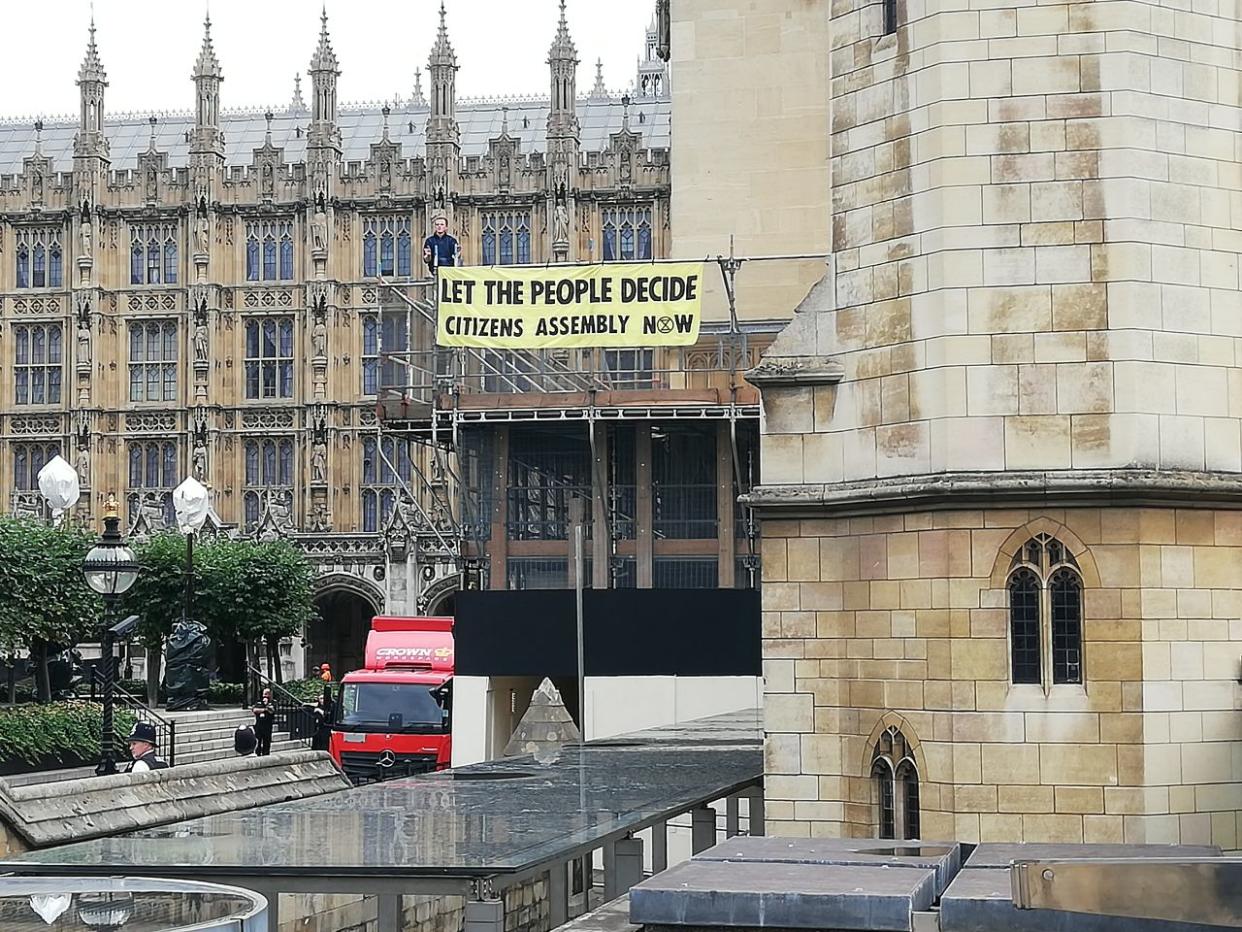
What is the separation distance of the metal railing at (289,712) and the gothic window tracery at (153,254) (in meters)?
17.2

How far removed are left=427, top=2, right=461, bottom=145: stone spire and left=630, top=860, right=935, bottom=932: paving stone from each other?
2013 inches

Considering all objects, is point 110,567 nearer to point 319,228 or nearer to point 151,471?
point 319,228

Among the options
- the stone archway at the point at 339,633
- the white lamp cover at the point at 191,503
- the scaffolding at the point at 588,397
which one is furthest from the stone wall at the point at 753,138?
the stone archway at the point at 339,633

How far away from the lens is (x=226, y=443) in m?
56.7

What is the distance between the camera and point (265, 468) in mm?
56562

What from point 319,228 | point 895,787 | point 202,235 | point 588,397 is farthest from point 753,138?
point 202,235

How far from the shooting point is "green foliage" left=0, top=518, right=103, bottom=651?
29.7m

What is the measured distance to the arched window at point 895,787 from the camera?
10.9 meters

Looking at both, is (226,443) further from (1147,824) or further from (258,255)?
(1147,824)

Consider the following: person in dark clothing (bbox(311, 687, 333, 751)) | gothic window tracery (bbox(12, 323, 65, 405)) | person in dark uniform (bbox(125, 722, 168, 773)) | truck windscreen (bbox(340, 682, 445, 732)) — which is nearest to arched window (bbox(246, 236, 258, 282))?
gothic window tracery (bbox(12, 323, 65, 405))

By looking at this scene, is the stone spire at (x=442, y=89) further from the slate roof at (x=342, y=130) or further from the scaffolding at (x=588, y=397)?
the scaffolding at (x=588, y=397)

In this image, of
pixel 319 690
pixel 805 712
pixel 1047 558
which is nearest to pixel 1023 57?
pixel 1047 558

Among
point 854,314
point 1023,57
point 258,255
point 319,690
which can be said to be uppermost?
point 258,255

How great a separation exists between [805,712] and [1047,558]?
1.79 meters
